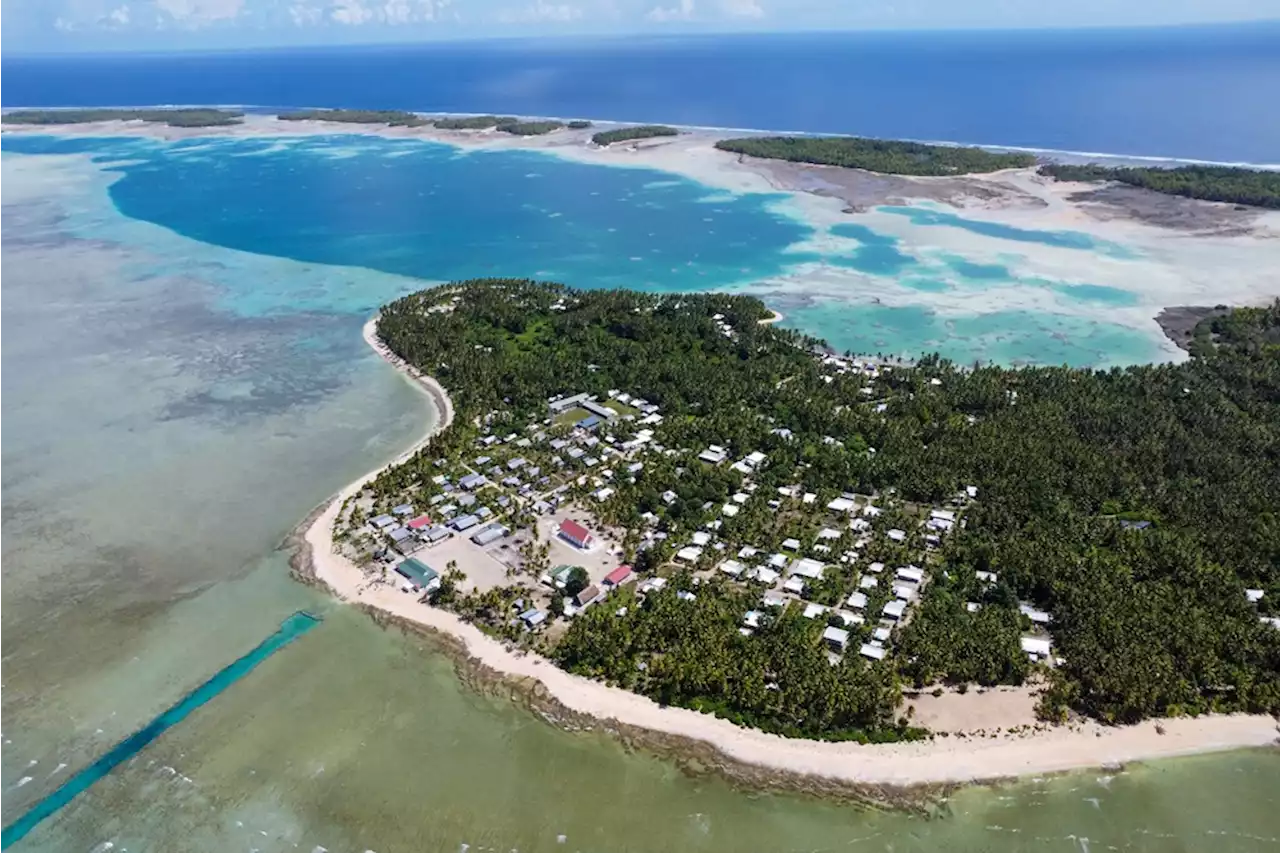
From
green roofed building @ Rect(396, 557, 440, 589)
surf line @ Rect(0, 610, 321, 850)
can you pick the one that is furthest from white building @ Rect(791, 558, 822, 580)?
surf line @ Rect(0, 610, 321, 850)

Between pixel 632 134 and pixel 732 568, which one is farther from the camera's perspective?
pixel 632 134

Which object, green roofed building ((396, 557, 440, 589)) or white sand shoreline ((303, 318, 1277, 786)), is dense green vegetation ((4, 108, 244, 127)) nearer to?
green roofed building ((396, 557, 440, 589))

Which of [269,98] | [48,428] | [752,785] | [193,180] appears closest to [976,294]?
[752,785]

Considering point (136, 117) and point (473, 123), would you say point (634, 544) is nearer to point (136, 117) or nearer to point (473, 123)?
point (473, 123)

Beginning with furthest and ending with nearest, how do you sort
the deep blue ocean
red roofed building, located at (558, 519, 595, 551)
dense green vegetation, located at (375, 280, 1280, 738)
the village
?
1. the deep blue ocean
2. red roofed building, located at (558, 519, 595, 551)
3. the village
4. dense green vegetation, located at (375, 280, 1280, 738)

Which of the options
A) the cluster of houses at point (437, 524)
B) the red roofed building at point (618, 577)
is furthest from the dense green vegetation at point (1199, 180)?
the cluster of houses at point (437, 524)

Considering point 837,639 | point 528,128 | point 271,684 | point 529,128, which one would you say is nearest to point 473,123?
point 528,128
